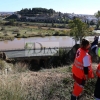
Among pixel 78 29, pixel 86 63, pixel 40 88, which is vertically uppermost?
pixel 86 63

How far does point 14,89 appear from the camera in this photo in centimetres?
481

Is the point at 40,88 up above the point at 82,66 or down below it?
below

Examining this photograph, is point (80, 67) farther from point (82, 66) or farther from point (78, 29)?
point (78, 29)

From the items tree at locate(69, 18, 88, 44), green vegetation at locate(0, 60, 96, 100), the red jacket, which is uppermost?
the red jacket

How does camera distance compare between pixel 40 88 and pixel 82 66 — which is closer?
pixel 82 66

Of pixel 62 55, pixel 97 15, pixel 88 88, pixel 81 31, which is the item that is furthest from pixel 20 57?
pixel 88 88

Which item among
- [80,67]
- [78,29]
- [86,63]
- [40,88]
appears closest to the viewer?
[86,63]

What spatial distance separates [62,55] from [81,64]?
83.5 ft

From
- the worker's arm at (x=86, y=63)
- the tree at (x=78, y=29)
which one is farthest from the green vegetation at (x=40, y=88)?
the tree at (x=78, y=29)

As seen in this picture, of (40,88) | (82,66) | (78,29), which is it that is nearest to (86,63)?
(82,66)

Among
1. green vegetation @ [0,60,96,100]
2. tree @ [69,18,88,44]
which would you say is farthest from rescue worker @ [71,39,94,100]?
tree @ [69,18,88,44]

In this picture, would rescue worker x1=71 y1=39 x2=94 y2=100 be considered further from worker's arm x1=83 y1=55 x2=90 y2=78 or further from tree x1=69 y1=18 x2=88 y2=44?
tree x1=69 y1=18 x2=88 y2=44

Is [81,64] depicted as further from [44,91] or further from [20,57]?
[20,57]

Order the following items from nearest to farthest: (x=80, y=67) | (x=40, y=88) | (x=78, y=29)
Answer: (x=80, y=67) < (x=40, y=88) < (x=78, y=29)
